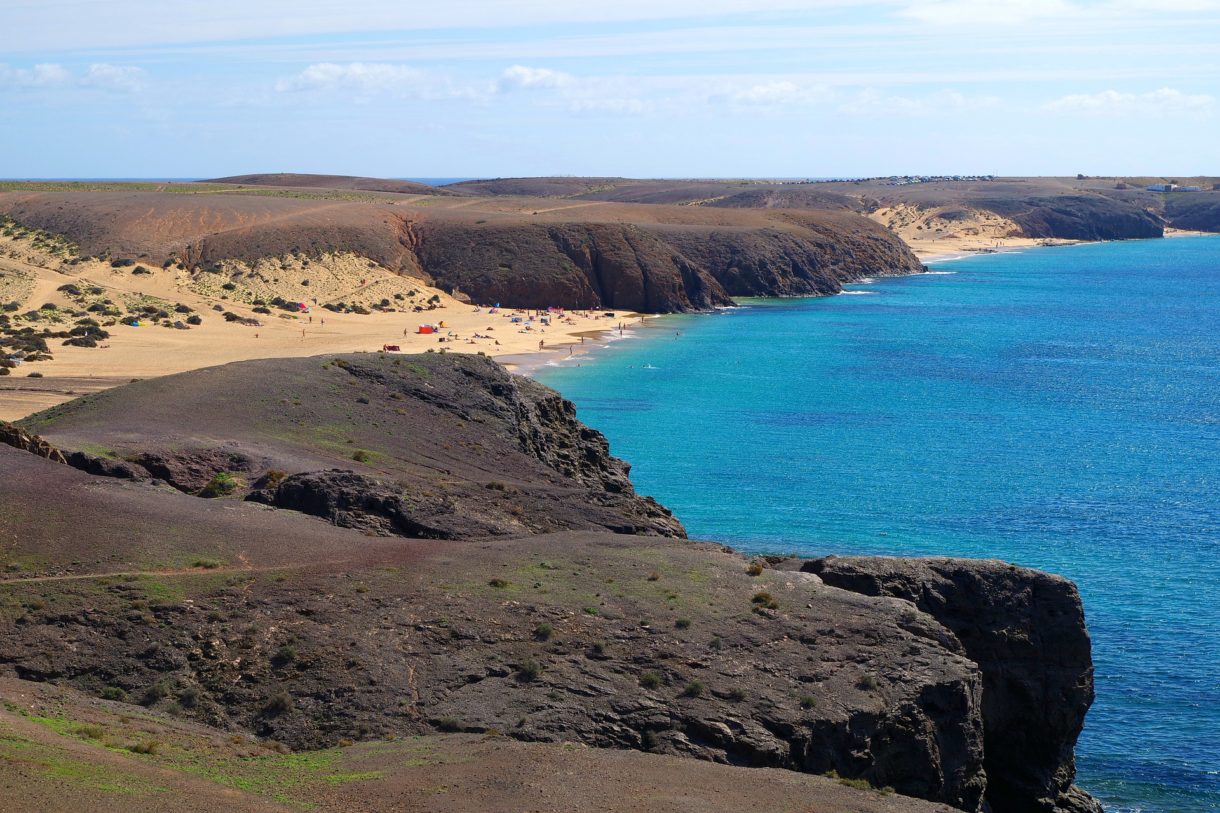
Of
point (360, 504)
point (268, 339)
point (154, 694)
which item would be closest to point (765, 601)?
point (360, 504)

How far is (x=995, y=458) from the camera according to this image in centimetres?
7056

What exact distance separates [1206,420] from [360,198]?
430ft

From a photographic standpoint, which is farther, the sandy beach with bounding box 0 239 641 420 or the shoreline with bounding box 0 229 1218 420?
the sandy beach with bounding box 0 239 641 420

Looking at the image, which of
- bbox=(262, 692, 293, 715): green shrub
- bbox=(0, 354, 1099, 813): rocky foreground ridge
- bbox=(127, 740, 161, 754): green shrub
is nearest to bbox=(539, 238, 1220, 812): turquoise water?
bbox=(0, 354, 1099, 813): rocky foreground ridge

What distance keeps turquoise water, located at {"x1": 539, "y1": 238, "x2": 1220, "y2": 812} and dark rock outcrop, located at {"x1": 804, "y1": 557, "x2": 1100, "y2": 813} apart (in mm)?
2556

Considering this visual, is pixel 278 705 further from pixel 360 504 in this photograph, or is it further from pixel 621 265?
pixel 621 265

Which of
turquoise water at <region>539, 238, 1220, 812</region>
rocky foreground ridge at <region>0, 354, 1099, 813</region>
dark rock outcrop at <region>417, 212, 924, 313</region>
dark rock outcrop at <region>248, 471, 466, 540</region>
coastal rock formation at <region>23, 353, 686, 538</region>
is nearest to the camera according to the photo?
rocky foreground ridge at <region>0, 354, 1099, 813</region>

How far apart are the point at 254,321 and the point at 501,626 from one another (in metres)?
86.0

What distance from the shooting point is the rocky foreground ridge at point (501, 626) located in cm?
2733

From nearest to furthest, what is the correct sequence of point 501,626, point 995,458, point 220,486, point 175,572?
point 501,626 → point 175,572 → point 220,486 → point 995,458

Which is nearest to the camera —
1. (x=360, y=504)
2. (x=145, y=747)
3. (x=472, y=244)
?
(x=145, y=747)

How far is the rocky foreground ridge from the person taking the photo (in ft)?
89.7

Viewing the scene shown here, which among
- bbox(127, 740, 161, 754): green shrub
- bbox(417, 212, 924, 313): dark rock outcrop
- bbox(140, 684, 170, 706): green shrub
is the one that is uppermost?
bbox(417, 212, 924, 313): dark rock outcrop

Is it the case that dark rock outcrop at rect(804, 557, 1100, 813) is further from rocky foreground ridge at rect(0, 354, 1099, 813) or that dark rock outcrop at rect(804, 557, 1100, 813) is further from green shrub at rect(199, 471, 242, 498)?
green shrub at rect(199, 471, 242, 498)
